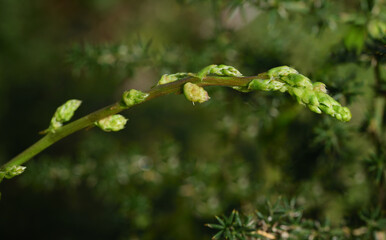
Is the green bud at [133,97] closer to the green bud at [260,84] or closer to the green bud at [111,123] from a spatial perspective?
the green bud at [111,123]

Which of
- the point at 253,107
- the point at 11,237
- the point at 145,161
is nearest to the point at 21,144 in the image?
the point at 11,237

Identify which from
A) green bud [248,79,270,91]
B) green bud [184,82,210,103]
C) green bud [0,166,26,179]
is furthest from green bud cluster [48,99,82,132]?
green bud [248,79,270,91]

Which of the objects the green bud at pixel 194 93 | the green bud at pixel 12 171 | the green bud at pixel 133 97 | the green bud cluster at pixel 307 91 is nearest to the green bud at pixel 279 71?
the green bud cluster at pixel 307 91

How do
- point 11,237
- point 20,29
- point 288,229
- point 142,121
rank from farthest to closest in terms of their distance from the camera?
point 20,29
point 142,121
point 11,237
point 288,229

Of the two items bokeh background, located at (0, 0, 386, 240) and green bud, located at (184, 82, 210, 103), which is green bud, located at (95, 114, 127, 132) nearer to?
green bud, located at (184, 82, 210, 103)

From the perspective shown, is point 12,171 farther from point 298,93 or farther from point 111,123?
point 298,93

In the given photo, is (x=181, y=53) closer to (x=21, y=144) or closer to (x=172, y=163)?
(x=172, y=163)
